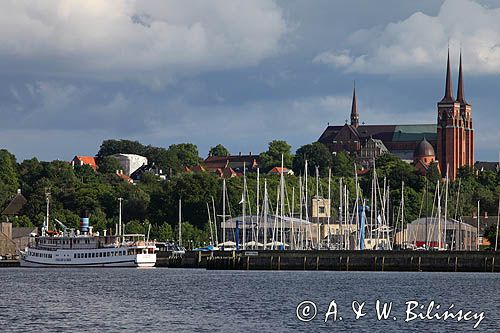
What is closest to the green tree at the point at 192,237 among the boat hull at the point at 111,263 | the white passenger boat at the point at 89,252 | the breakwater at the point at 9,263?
the white passenger boat at the point at 89,252

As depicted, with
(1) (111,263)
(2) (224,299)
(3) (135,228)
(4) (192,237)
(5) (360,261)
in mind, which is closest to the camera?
(2) (224,299)

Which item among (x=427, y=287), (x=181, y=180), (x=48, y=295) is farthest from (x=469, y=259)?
(x=181, y=180)

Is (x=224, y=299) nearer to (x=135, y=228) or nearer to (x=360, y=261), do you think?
(x=360, y=261)

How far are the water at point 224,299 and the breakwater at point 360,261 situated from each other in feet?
2.88

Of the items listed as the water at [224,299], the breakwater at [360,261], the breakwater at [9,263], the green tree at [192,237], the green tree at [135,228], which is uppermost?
the green tree at [135,228]

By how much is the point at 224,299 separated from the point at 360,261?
35.4 m

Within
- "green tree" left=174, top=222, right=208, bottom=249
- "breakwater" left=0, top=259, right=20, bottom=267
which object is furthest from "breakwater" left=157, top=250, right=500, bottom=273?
"green tree" left=174, top=222, right=208, bottom=249

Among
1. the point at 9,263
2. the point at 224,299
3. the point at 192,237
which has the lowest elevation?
the point at 224,299

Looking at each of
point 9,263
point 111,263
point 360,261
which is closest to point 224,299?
point 360,261

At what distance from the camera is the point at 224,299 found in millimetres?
85688

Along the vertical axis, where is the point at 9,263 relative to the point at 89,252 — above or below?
below

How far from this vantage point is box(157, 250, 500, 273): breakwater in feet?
377

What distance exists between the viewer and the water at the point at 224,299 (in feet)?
224

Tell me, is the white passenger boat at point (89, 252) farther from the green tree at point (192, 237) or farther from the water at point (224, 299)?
the green tree at point (192, 237)
